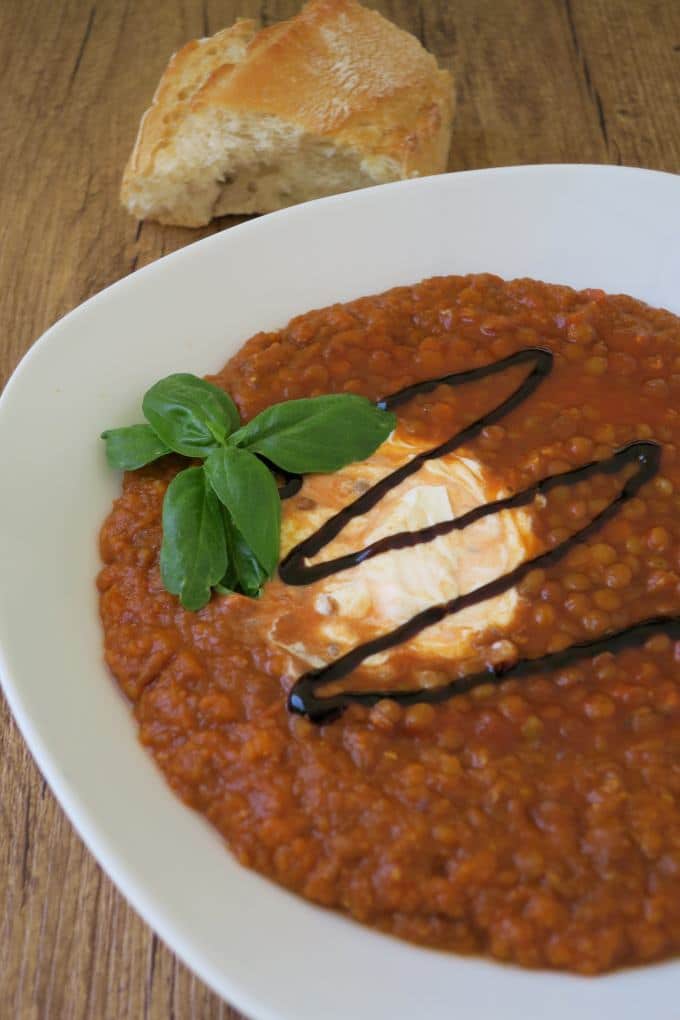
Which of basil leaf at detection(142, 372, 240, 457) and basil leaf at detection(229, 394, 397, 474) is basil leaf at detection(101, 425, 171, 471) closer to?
basil leaf at detection(142, 372, 240, 457)

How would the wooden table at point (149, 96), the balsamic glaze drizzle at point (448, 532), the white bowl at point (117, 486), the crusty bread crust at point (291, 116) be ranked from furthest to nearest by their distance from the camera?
the wooden table at point (149, 96)
the crusty bread crust at point (291, 116)
the balsamic glaze drizzle at point (448, 532)
the white bowl at point (117, 486)

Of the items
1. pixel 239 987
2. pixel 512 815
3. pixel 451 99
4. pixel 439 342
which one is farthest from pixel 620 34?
pixel 239 987

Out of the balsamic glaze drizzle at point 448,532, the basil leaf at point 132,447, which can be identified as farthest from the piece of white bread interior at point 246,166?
the basil leaf at point 132,447

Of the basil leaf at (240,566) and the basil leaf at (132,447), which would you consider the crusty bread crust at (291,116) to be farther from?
the basil leaf at (240,566)

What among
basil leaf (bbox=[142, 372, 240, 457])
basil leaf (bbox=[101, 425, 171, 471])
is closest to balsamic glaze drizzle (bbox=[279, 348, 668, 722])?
basil leaf (bbox=[142, 372, 240, 457])

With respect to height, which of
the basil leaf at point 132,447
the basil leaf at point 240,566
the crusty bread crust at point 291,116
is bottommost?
→ the basil leaf at point 240,566

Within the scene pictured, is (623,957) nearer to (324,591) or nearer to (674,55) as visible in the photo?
(324,591)

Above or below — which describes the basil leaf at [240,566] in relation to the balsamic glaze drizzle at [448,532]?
above
